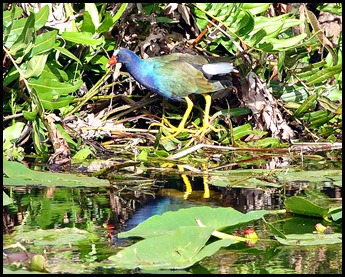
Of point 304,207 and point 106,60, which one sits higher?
point 106,60

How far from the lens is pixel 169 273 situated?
2.22 m

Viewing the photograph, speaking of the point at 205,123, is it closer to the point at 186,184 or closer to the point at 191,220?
the point at 186,184

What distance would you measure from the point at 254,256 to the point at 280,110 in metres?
2.92

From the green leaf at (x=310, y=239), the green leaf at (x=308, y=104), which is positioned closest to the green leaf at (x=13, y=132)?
the green leaf at (x=308, y=104)

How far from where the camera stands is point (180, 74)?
5.11 metres

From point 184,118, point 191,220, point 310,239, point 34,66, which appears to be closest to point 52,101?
point 34,66

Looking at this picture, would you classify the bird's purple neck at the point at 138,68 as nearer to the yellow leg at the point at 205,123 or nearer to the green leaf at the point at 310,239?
the yellow leg at the point at 205,123

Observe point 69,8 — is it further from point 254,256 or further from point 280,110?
point 254,256

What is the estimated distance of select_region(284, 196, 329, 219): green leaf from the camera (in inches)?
114

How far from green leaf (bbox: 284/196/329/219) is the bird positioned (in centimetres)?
204

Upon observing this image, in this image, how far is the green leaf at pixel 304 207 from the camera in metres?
2.89

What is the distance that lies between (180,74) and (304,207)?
90.8 inches

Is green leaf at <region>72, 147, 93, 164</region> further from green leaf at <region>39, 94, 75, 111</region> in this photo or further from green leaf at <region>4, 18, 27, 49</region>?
green leaf at <region>4, 18, 27, 49</region>

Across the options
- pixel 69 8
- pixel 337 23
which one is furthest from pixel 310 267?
pixel 337 23
